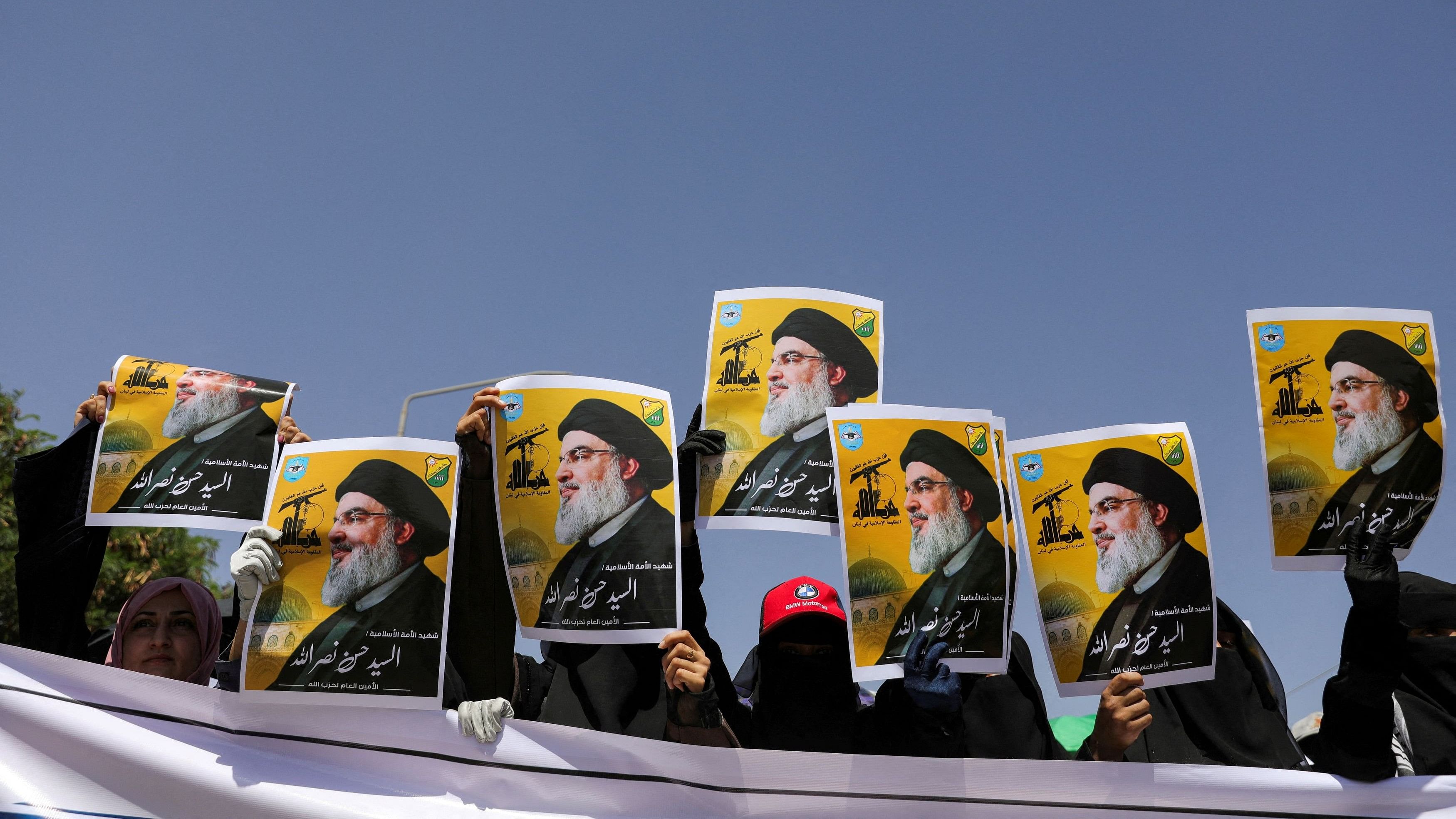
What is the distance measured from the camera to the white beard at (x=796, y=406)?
12.1 ft

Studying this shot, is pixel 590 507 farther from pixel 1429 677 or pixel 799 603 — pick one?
pixel 1429 677

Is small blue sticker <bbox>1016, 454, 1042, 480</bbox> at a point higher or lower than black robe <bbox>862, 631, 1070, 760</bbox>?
higher

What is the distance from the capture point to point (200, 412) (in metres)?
3.61

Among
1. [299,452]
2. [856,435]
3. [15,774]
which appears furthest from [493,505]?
[15,774]

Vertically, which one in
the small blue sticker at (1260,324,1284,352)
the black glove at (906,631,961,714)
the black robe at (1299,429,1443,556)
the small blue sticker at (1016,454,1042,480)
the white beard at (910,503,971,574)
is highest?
the small blue sticker at (1260,324,1284,352)

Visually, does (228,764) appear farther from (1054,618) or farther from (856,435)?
(1054,618)

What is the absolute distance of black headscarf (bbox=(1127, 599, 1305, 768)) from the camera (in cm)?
380

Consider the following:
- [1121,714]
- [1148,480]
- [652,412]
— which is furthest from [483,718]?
[1148,480]

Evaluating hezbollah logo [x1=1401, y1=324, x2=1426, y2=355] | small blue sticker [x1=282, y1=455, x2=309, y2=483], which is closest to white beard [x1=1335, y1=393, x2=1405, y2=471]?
hezbollah logo [x1=1401, y1=324, x2=1426, y2=355]

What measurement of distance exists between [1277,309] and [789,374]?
1.53 metres

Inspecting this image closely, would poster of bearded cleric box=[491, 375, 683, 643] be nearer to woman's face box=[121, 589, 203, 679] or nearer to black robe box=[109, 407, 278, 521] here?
black robe box=[109, 407, 278, 521]

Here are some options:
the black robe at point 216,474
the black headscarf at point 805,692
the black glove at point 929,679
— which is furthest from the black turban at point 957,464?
the black robe at point 216,474

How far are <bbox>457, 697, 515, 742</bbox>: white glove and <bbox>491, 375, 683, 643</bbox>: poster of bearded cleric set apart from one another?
22 cm

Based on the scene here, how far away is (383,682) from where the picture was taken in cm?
322
